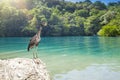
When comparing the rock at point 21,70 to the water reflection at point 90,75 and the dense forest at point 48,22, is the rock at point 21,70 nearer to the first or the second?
the water reflection at point 90,75

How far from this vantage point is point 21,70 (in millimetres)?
8117

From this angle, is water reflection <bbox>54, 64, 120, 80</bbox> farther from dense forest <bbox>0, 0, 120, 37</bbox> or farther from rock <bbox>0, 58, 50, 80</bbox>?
dense forest <bbox>0, 0, 120, 37</bbox>

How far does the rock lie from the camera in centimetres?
795

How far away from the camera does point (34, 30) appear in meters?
109

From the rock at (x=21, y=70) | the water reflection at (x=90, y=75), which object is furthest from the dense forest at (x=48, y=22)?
the rock at (x=21, y=70)

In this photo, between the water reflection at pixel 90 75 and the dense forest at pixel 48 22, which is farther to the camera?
the dense forest at pixel 48 22

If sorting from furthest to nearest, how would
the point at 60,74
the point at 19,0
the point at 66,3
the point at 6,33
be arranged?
the point at 66,3 < the point at 19,0 < the point at 6,33 < the point at 60,74

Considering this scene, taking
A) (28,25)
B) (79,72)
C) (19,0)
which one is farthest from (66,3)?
(79,72)

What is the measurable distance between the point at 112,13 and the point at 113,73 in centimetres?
10373

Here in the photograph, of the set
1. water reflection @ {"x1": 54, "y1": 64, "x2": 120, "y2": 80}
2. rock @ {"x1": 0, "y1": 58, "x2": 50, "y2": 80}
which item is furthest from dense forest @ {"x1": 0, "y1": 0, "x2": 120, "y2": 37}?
rock @ {"x1": 0, "y1": 58, "x2": 50, "y2": 80}

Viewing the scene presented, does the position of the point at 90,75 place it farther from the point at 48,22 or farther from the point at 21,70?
the point at 48,22

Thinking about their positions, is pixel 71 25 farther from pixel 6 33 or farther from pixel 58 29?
pixel 6 33

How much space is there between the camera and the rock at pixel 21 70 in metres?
7.95

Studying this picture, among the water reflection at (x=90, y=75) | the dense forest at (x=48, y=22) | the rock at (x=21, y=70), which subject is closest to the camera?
the rock at (x=21, y=70)
